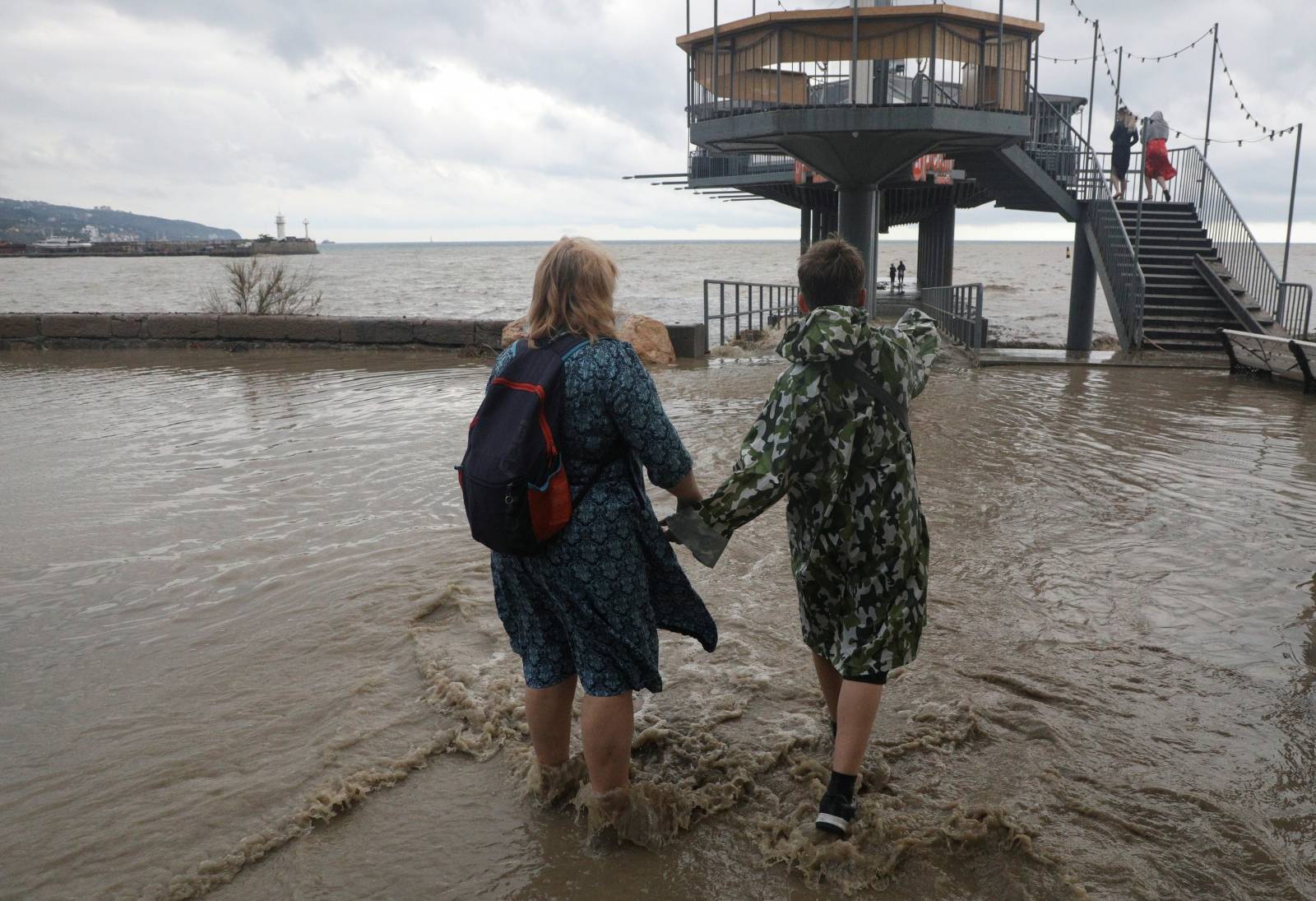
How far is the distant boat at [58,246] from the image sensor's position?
13250 centimetres

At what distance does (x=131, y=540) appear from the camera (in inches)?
241

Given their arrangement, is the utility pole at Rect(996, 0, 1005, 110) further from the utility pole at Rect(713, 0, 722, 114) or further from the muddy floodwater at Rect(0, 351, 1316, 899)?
the muddy floodwater at Rect(0, 351, 1316, 899)

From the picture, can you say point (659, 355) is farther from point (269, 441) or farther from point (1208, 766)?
point (1208, 766)

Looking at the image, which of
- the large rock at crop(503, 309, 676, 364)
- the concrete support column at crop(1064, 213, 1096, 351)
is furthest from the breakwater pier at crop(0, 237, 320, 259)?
the large rock at crop(503, 309, 676, 364)

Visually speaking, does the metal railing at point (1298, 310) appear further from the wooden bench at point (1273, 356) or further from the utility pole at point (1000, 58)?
the utility pole at point (1000, 58)

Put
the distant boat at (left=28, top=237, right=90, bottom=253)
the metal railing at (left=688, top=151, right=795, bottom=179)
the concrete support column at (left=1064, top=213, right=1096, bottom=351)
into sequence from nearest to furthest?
the concrete support column at (left=1064, top=213, right=1096, bottom=351), the metal railing at (left=688, top=151, right=795, bottom=179), the distant boat at (left=28, top=237, right=90, bottom=253)

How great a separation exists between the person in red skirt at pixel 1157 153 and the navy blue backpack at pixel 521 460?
19376 millimetres

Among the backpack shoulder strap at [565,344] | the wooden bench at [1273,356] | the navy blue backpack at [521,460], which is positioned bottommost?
the wooden bench at [1273,356]

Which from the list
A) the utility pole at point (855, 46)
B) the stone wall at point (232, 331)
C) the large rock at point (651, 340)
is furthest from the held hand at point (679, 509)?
the stone wall at point (232, 331)

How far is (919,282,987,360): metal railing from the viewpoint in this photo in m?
15.0

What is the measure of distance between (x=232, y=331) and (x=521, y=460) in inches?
655

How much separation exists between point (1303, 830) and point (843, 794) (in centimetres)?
135

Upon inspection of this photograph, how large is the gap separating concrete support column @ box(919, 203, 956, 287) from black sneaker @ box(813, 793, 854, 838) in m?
27.4

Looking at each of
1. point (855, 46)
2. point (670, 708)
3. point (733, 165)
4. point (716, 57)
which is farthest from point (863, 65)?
point (733, 165)
